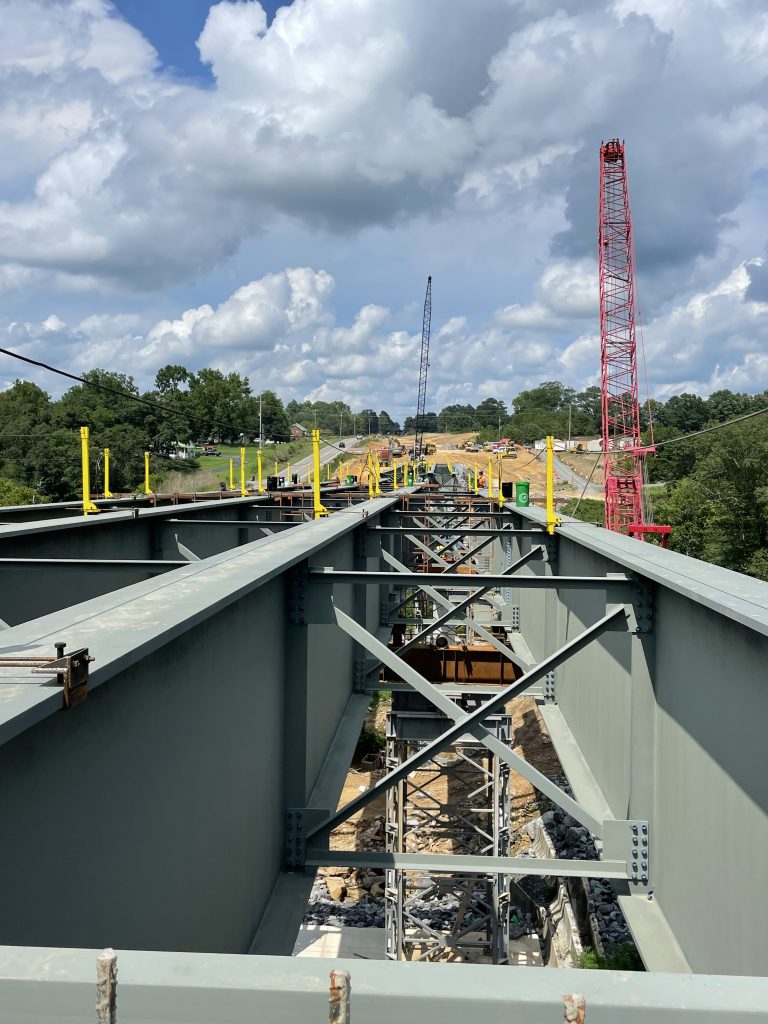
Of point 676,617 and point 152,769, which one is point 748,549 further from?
point 152,769

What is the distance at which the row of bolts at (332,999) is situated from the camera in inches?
49.6

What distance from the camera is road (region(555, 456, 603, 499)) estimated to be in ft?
325

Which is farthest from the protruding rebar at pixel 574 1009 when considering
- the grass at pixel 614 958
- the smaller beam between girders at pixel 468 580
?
the grass at pixel 614 958

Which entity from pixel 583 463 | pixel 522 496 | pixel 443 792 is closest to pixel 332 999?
pixel 522 496

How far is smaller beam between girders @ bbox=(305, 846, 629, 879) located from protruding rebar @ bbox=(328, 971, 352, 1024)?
5439mm

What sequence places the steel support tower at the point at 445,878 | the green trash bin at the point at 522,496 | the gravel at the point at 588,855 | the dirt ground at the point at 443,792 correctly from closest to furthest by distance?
the steel support tower at the point at 445,878
the green trash bin at the point at 522,496
the gravel at the point at 588,855
the dirt ground at the point at 443,792

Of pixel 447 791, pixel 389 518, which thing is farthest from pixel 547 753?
pixel 389 518

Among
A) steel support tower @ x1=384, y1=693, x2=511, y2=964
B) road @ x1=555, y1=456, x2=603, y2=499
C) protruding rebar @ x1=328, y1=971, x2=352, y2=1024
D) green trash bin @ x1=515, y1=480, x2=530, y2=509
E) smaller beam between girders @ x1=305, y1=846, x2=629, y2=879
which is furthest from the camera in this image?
road @ x1=555, y1=456, x2=603, y2=499

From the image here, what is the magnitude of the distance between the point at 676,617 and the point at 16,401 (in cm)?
12293

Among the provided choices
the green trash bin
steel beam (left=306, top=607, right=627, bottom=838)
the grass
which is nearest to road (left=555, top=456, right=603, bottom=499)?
the grass

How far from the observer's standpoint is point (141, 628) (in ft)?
11.8

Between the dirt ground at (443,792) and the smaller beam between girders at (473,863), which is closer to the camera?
the smaller beam between girders at (473,863)

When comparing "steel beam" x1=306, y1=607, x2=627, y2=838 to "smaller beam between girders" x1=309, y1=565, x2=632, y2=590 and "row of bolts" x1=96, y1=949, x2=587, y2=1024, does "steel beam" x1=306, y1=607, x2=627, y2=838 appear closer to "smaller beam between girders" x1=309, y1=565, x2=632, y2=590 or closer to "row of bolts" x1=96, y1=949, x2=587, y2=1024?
"smaller beam between girders" x1=309, y1=565, x2=632, y2=590

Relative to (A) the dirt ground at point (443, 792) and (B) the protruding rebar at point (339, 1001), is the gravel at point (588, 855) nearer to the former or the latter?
(A) the dirt ground at point (443, 792)
